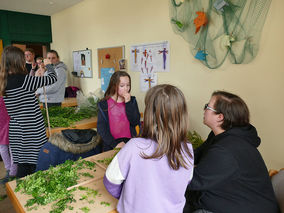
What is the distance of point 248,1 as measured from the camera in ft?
6.78

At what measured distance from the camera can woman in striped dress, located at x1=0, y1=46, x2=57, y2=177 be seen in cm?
194

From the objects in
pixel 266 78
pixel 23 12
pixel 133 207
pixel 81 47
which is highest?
pixel 23 12

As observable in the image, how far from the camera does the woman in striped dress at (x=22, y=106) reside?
194 centimetres

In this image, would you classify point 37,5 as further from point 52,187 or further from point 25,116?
point 52,187

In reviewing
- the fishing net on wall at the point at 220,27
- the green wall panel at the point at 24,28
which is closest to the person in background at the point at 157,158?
the fishing net on wall at the point at 220,27

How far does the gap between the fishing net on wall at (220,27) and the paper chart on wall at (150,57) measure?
38 centimetres

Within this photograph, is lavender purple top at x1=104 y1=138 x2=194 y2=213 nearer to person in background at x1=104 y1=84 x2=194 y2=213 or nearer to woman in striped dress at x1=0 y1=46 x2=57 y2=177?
person in background at x1=104 y1=84 x2=194 y2=213

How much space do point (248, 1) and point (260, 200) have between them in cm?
184

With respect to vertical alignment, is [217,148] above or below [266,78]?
below

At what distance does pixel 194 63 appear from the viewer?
2.69 metres

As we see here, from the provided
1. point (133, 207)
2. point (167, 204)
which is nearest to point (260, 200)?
point (167, 204)

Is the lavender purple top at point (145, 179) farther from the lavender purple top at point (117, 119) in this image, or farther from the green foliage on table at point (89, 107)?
the green foliage on table at point (89, 107)

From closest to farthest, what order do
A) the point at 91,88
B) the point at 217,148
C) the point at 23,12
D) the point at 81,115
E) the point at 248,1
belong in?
the point at 217,148 → the point at 248,1 → the point at 81,115 → the point at 91,88 → the point at 23,12

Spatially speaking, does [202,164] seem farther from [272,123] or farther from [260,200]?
[272,123]
